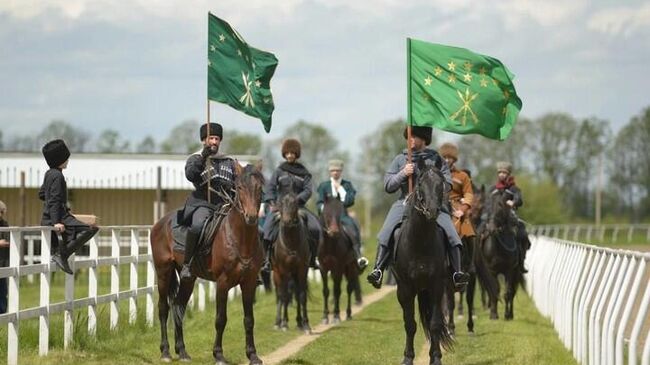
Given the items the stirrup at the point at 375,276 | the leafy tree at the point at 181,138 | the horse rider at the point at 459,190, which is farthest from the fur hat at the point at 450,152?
the leafy tree at the point at 181,138

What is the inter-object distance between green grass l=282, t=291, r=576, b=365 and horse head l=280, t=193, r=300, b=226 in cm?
178

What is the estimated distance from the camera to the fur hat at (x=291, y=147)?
18.6 metres

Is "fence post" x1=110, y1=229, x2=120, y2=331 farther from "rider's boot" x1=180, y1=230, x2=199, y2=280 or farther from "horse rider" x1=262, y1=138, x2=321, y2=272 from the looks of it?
"rider's boot" x1=180, y1=230, x2=199, y2=280

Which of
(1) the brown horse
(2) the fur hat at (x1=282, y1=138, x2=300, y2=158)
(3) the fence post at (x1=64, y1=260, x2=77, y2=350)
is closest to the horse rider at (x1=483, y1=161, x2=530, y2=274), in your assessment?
(2) the fur hat at (x1=282, y1=138, x2=300, y2=158)

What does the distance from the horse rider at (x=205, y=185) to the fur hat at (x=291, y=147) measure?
4.26 m

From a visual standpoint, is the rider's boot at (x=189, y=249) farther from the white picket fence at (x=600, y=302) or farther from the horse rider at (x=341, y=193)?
the horse rider at (x=341, y=193)

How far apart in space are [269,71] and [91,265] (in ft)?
11.6

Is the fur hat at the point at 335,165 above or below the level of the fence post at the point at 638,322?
above

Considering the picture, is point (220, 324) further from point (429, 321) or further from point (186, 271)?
point (429, 321)

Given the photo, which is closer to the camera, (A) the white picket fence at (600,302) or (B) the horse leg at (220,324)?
(A) the white picket fence at (600,302)

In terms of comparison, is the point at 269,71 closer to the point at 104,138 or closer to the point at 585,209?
the point at 104,138

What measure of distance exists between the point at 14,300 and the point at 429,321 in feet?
15.0

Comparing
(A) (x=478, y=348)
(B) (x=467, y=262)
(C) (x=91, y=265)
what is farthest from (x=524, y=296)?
(C) (x=91, y=265)

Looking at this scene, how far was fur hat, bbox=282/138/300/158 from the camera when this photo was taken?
1862cm
